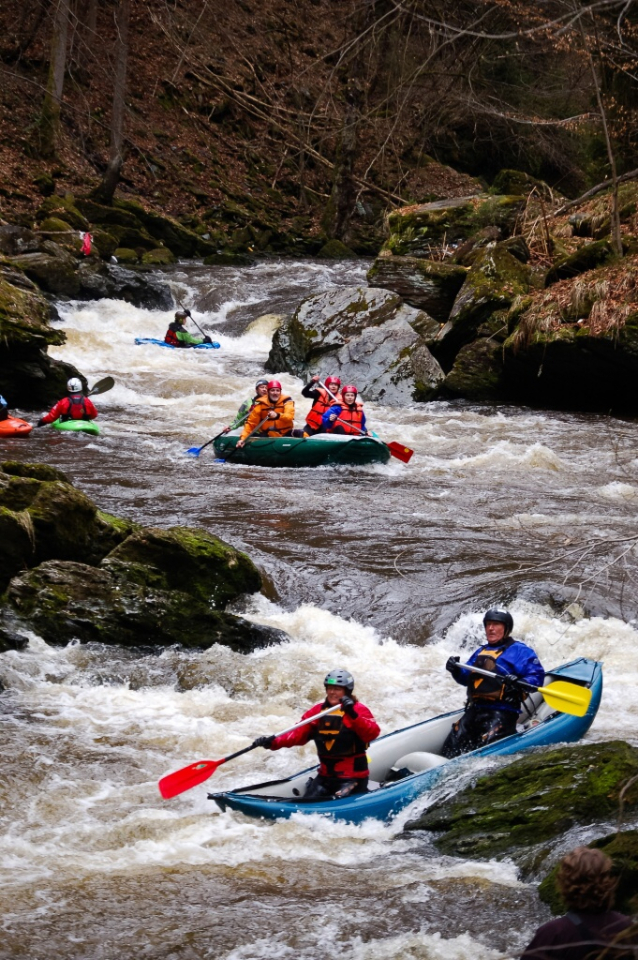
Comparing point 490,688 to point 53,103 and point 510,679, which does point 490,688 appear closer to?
point 510,679

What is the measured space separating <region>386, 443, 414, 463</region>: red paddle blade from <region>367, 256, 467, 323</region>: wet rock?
19.2 ft

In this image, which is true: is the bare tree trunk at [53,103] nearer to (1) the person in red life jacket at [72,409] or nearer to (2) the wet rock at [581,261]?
(1) the person in red life jacket at [72,409]

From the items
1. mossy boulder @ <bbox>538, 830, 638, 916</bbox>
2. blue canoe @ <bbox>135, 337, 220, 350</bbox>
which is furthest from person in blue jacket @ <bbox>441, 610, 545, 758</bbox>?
blue canoe @ <bbox>135, 337, 220, 350</bbox>

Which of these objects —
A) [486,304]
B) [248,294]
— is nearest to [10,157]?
[248,294]

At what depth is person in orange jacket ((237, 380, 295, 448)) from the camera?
1266cm

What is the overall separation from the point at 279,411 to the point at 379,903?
8859 mm

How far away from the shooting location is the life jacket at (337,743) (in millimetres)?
5494

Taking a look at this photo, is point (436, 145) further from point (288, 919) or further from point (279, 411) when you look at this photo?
point (288, 919)

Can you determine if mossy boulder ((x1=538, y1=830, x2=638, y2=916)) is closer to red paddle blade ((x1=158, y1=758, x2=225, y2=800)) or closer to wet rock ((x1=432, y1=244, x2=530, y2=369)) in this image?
red paddle blade ((x1=158, y1=758, x2=225, y2=800))

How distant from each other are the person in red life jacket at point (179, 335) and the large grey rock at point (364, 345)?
1933mm

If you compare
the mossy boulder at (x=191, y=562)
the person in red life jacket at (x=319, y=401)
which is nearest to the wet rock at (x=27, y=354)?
the person in red life jacket at (x=319, y=401)

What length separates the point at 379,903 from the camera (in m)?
4.39

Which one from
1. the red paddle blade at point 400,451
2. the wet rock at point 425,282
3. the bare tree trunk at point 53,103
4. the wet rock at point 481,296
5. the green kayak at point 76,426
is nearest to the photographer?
the red paddle blade at point 400,451

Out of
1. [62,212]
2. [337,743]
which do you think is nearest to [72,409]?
[337,743]
